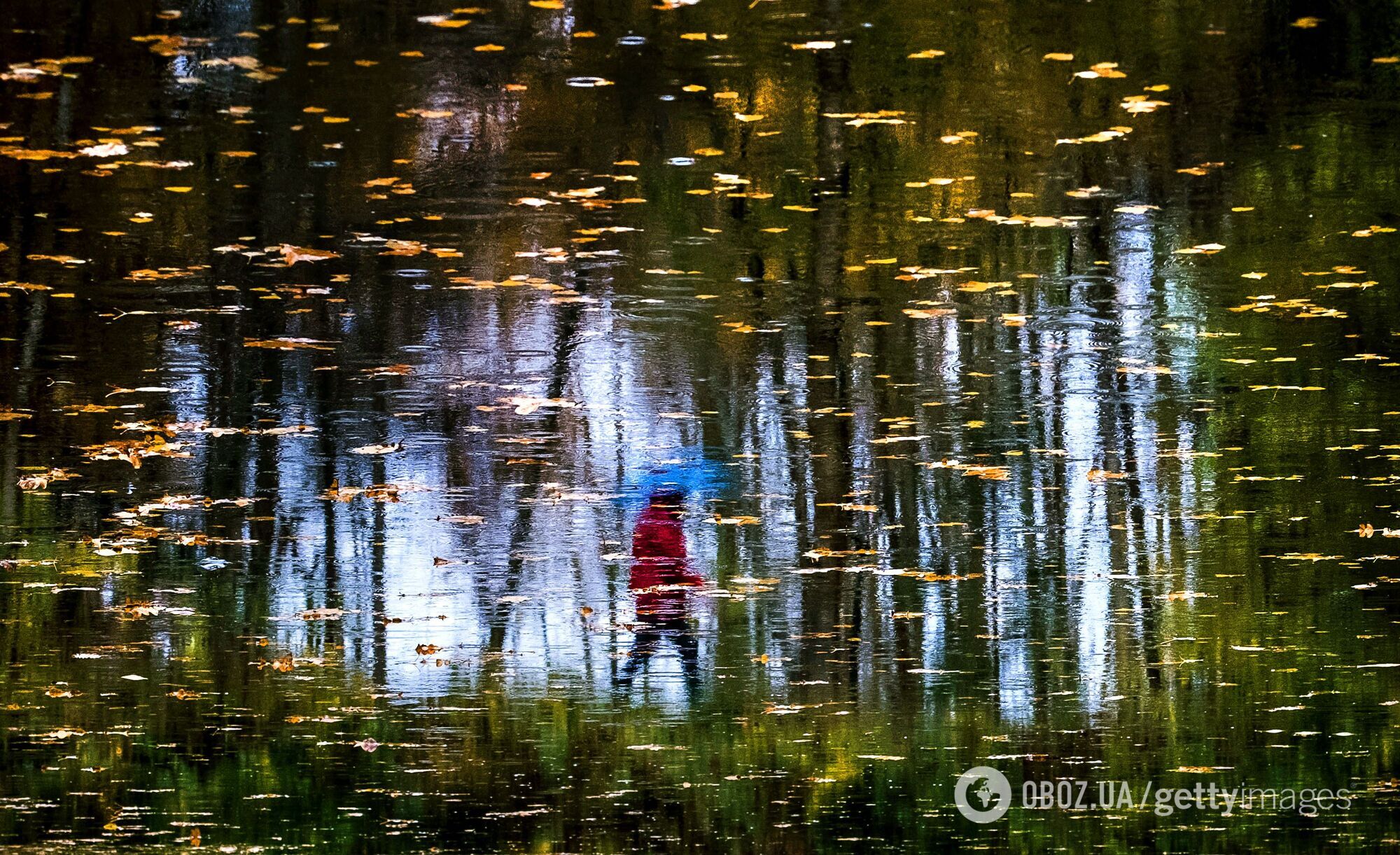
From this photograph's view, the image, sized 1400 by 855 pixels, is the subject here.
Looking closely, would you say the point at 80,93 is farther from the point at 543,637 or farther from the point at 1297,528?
the point at 1297,528

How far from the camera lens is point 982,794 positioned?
5.60 m

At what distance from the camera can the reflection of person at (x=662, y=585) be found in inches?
254

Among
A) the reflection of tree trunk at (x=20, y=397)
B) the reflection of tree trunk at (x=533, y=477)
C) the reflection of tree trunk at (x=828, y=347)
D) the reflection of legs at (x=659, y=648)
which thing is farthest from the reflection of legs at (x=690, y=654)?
the reflection of tree trunk at (x=20, y=397)

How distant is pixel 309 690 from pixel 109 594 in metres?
1.05

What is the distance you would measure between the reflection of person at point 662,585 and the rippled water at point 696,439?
0.07 feet

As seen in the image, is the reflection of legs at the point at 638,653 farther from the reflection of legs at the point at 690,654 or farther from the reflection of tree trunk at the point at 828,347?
the reflection of tree trunk at the point at 828,347

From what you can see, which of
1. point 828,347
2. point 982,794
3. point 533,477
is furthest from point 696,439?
point 982,794

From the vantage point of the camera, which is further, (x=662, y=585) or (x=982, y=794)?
(x=662, y=585)

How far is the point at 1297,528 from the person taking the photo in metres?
7.25

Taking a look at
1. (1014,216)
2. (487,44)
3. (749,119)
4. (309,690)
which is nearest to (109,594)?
(309,690)

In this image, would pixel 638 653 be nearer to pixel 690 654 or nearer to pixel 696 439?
pixel 690 654

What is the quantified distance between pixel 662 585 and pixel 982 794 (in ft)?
5.55

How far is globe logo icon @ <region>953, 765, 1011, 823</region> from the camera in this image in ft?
18.1

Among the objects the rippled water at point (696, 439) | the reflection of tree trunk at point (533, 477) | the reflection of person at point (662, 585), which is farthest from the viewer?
the reflection of tree trunk at point (533, 477)
